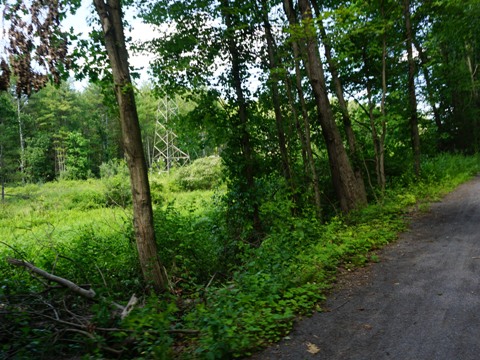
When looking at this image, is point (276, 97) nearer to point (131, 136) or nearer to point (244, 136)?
point (244, 136)

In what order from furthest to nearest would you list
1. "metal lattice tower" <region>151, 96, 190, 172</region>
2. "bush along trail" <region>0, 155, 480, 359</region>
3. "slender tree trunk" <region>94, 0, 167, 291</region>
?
"metal lattice tower" <region>151, 96, 190, 172</region> → "slender tree trunk" <region>94, 0, 167, 291</region> → "bush along trail" <region>0, 155, 480, 359</region>

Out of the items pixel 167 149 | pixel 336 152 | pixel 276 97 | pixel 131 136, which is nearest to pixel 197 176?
pixel 167 149

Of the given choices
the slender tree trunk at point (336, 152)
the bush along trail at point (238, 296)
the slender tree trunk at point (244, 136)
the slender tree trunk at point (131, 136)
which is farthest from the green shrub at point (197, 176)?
the slender tree trunk at point (131, 136)

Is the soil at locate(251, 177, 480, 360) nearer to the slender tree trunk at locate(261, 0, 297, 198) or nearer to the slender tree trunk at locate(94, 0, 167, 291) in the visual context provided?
the slender tree trunk at locate(94, 0, 167, 291)

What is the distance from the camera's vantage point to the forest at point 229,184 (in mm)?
4309

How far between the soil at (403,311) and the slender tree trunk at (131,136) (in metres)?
3.33

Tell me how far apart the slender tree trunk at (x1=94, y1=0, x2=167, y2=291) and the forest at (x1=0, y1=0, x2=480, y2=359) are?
2 centimetres

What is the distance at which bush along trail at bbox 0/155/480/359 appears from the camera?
12.4 feet

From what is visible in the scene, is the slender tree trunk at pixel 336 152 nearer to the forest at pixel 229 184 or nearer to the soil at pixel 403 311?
the forest at pixel 229 184

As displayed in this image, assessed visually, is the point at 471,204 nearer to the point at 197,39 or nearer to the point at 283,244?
the point at 283,244

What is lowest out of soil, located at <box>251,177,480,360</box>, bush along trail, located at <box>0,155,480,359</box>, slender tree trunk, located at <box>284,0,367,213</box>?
soil, located at <box>251,177,480,360</box>

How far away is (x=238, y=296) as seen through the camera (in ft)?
15.5

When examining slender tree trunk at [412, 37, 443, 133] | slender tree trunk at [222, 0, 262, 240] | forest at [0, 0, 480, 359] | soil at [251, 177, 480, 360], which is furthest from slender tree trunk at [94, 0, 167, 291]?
slender tree trunk at [412, 37, 443, 133]

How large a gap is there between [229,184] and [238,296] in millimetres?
5948
